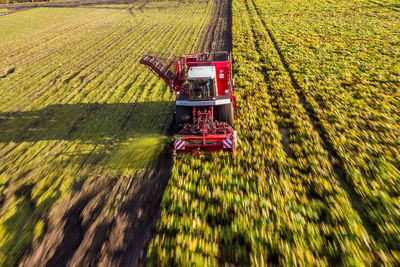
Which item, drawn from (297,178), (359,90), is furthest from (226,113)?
(359,90)

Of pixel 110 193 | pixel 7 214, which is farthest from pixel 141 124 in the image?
pixel 7 214

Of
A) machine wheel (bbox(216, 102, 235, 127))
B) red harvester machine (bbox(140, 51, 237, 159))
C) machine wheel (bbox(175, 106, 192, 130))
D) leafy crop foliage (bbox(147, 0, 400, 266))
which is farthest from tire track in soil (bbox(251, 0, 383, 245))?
machine wheel (bbox(175, 106, 192, 130))

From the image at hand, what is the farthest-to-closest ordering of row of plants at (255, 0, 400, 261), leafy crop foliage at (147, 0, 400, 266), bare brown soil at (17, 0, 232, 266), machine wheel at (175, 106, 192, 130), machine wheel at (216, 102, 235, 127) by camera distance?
machine wheel at (216, 102, 235, 127) < machine wheel at (175, 106, 192, 130) < row of plants at (255, 0, 400, 261) < bare brown soil at (17, 0, 232, 266) < leafy crop foliage at (147, 0, 400, 266)

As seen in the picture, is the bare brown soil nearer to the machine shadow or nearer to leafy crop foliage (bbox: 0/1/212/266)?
leafy crop foliage (bbox: 0/1/212/266)

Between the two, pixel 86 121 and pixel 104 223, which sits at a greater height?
pixel 86 121

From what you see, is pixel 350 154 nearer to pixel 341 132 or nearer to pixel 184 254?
pixel 341 132

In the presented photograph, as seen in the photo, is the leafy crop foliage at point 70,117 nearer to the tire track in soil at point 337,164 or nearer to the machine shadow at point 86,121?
the machine shadow at point 86,121

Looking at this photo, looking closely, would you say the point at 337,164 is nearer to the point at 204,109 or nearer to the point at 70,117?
the point at 204,109
